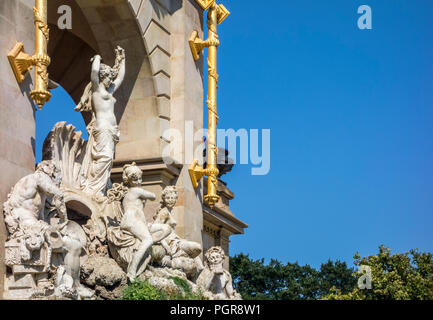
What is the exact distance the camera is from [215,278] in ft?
89.2

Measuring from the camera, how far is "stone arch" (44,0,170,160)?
96.3 ft

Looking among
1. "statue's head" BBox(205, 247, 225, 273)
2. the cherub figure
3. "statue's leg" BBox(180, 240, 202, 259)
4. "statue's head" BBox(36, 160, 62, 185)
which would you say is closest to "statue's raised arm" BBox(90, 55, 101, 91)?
the cherub figure

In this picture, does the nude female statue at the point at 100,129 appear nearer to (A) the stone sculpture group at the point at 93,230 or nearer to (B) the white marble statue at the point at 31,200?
(A) the stone sculpture group at the point at 93,230

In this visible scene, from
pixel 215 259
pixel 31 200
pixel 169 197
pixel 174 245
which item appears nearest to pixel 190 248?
pixel 174 245

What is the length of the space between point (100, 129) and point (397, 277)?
73.3 feet

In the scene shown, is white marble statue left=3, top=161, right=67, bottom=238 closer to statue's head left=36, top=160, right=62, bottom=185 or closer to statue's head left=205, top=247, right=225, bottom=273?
statue's head left=36, top=160, right=62, bottom=185

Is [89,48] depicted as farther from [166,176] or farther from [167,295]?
[167,295]

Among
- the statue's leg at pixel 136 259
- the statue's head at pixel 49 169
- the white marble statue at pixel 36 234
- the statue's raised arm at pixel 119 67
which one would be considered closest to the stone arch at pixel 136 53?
the statue's raised arm at pixel 119 67

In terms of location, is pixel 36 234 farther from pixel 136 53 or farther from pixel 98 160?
pixel 136 53

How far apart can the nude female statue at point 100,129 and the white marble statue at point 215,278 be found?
11.3ft

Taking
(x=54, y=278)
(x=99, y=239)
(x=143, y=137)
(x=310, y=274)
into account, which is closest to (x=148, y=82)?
(x=143, y=137)

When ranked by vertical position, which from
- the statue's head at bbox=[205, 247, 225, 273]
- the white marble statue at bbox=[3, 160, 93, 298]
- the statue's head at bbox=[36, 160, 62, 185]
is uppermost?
the statue's head at bbox=[36, 160, 62, 185]

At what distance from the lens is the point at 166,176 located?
2928 centimetres

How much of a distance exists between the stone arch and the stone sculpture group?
257cm
